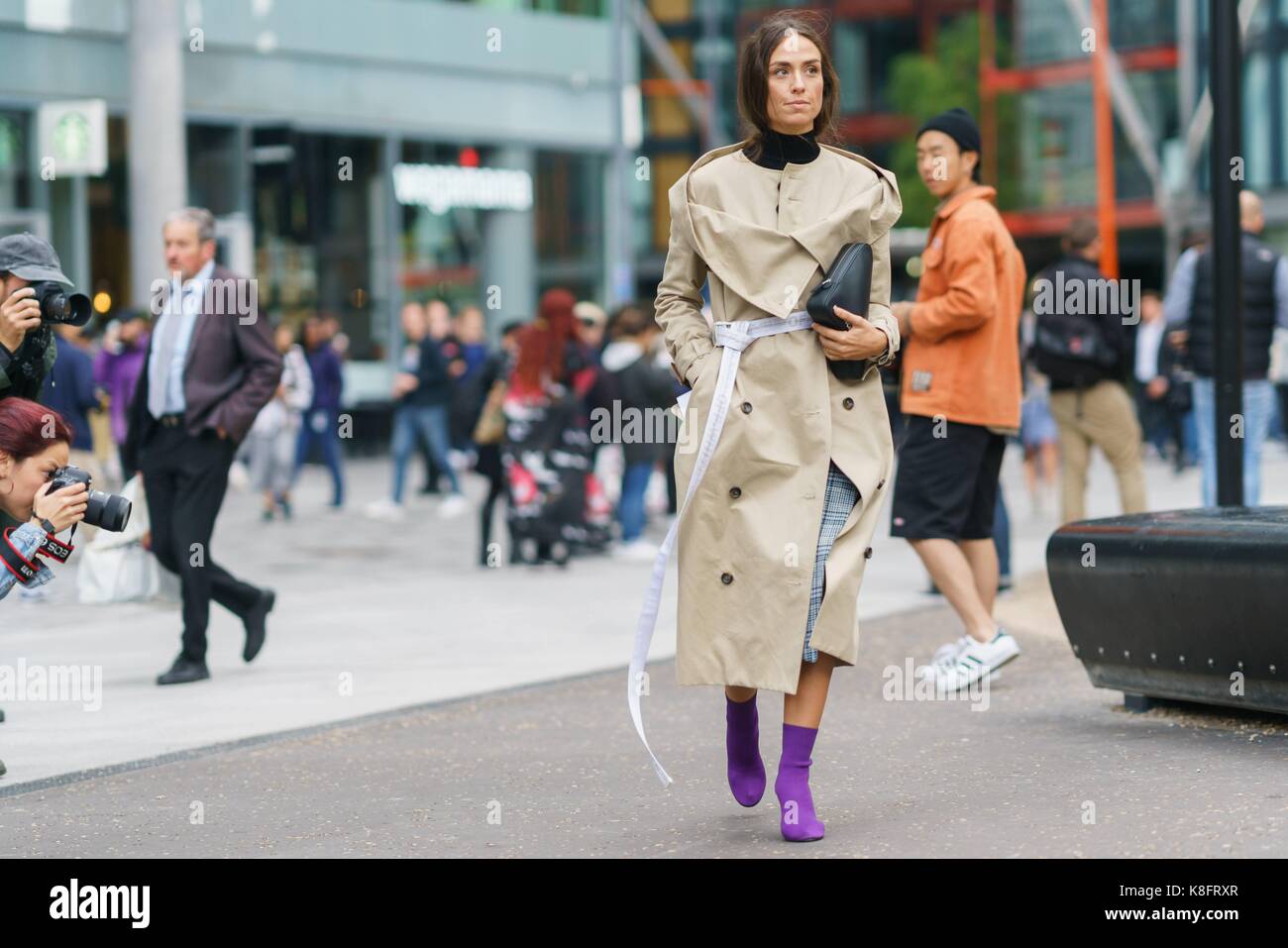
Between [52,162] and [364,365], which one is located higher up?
[52,162]

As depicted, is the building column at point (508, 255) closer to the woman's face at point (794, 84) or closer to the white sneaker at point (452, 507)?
the white sneaker at point (452, 507)

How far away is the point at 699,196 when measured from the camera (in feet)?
17.1

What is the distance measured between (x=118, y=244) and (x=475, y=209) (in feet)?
21.4

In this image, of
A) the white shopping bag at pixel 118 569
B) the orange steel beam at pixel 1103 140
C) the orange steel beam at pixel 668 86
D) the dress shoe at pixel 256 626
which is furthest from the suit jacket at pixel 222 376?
the orange steel beam at pixel 668 86

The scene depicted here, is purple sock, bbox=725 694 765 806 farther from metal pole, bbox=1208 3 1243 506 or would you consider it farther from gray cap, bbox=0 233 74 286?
metal pole, bbox=1208 3 1243 506

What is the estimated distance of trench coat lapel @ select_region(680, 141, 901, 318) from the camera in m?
5.09

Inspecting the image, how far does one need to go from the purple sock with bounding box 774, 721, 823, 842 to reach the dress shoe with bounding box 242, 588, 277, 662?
12.4ft

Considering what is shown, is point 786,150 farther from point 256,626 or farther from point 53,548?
point 256,626

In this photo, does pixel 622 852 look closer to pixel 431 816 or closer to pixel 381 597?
pixel 431 816

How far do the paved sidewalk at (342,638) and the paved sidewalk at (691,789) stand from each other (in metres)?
0.34

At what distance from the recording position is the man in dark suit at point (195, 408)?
26.7 ft

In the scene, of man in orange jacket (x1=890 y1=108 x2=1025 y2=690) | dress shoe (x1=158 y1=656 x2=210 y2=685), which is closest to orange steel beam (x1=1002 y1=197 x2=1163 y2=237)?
man in orange jacket (x1=890 y1=108 x2=1025 y2=690)

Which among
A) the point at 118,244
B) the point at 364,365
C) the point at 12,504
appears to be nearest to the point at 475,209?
the point at 364,365

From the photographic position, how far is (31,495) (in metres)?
5.79
